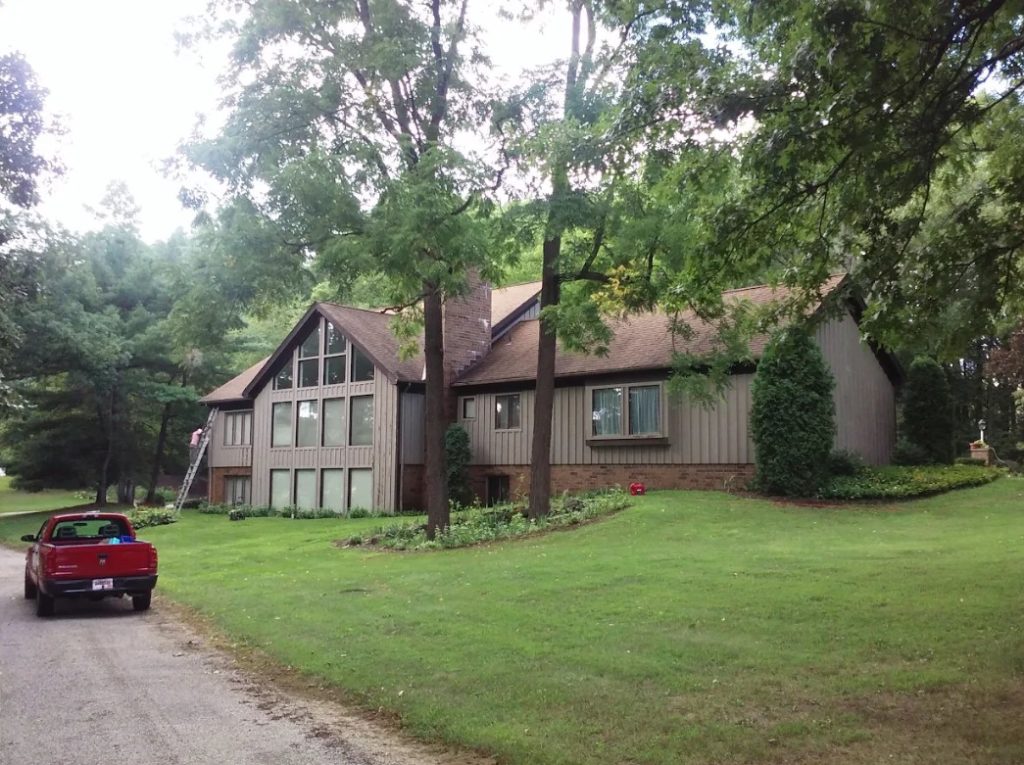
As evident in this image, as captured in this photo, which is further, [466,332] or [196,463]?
[196,463]

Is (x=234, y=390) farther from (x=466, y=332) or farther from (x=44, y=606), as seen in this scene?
(x=44, y=606)

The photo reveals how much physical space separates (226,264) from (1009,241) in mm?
13161

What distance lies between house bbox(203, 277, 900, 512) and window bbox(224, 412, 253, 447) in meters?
0.07

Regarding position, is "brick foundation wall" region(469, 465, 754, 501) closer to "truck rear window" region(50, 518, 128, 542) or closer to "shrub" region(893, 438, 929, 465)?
"shrub" region(893, 438, 929, 465)

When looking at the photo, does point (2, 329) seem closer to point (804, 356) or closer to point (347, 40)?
point (347, 40)

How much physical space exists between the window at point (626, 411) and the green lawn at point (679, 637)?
732 cm

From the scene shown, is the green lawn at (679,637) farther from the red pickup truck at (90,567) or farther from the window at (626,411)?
the window at (626,411)

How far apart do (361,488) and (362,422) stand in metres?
2.30

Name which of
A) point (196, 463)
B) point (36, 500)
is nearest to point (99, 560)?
point (196, 463)

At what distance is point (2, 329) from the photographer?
18.7 m

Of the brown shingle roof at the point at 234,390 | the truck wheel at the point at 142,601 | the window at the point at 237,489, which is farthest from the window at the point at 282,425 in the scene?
the truck wheel at the point at 142,601

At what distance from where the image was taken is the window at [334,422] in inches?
1206

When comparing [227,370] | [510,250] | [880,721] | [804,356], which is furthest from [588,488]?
[227,370]

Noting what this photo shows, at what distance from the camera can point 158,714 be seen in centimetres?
707
